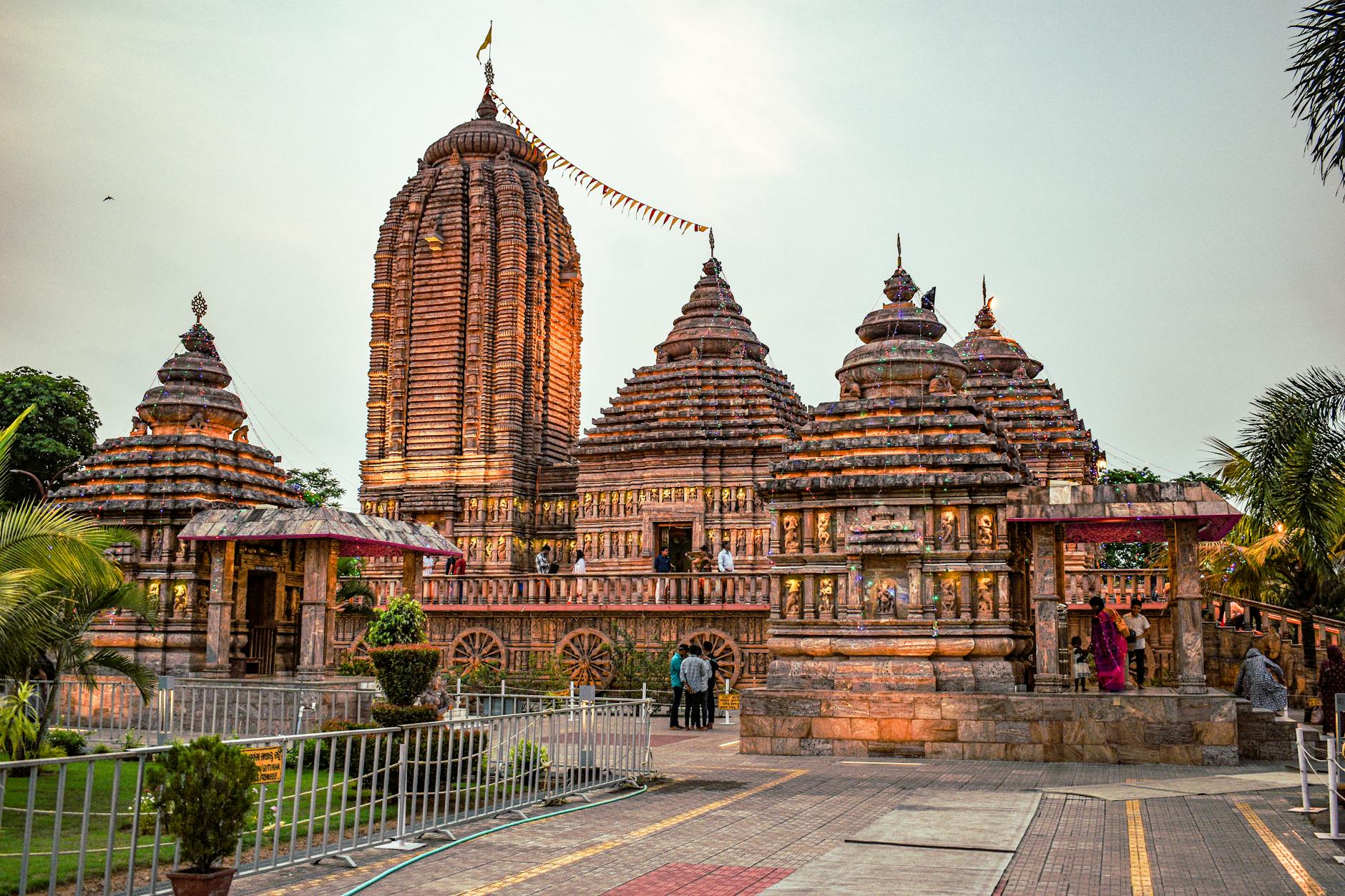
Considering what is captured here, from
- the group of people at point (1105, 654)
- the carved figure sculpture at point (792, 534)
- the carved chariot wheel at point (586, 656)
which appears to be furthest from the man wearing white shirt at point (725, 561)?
the group of people at point (1105, 654)

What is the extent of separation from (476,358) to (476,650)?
41.8 ft

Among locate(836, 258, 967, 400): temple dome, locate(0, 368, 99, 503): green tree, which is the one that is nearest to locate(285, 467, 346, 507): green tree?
locate(0, 368, 99, 503): green tree

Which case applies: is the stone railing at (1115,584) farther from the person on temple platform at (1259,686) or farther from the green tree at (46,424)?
the green tree at (46,424)

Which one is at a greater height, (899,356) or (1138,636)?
(899,356)

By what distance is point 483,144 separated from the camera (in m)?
41.2

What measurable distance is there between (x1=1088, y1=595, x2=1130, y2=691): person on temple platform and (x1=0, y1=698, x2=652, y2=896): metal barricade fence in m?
7.21

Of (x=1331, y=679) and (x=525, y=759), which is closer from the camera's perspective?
(x=525, y=759)

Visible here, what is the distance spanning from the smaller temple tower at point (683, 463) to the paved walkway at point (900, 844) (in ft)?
59.0

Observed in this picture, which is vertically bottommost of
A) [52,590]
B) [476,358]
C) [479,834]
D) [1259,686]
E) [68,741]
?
[479,834]

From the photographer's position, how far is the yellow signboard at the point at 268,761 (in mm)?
8914

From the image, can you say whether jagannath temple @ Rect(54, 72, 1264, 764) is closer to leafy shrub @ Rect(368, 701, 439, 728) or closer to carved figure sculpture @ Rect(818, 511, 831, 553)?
carved figure sculpture @ Rect(818, 511, 831, 553)

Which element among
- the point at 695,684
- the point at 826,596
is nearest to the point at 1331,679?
the point at 826,596

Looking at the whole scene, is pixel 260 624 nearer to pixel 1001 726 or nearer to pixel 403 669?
pixel 403 669

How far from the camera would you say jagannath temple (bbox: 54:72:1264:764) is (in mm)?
18172
